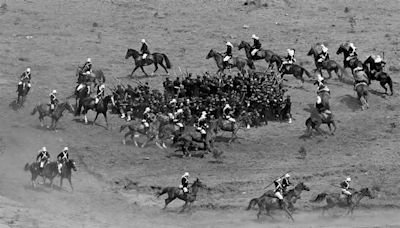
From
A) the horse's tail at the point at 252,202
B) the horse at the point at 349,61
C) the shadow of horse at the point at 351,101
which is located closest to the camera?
the horse's tail at the point at 252,202

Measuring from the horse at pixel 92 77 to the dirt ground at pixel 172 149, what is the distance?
1.08m

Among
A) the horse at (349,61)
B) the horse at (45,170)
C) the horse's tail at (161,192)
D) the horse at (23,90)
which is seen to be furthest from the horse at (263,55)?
the horse at (45,170)

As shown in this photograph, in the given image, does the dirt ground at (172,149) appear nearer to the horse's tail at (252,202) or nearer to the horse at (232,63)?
the horse's tail at (252,202)

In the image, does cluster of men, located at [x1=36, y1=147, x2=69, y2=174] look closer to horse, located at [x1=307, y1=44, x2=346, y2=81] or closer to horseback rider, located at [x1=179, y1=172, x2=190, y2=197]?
horseback rider, located at [x1=179, y1=172, x2=190, y2=197]

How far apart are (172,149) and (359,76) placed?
944 centimetres

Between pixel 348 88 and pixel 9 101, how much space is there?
570 inches

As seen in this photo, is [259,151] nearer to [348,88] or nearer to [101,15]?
[348,88]

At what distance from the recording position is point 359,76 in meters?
47.7

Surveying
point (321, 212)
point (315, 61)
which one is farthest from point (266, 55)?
point (321, 212)

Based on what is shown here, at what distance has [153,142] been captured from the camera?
43.6 metres

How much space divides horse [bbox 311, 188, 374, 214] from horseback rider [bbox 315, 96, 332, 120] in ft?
25.0

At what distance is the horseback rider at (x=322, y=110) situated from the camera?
44188 mm

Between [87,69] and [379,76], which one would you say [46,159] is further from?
[379,76]

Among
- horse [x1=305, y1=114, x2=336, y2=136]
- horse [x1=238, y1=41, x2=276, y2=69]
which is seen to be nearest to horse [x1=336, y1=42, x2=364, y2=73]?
horse [x1=238, y1=41, x2=276, y2=69]
